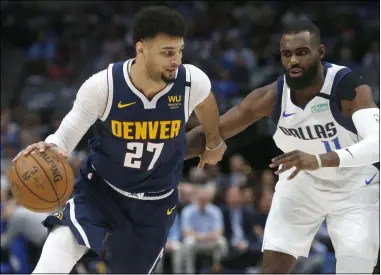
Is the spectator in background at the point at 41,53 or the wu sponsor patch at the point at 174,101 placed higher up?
the spectator in background at the point at 41,53

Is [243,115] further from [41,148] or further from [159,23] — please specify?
[41,148]

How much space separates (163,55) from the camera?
180 inches

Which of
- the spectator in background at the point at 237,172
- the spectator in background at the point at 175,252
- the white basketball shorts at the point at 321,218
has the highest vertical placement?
the white basketball shorts at the point at 321,218

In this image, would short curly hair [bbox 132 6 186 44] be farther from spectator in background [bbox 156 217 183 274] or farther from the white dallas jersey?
spectator in background [bbox 156 217 183 274]

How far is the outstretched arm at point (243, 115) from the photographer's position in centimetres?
529

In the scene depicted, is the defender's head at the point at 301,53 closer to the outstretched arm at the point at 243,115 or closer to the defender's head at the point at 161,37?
the outstretched arm at the point at 243,115

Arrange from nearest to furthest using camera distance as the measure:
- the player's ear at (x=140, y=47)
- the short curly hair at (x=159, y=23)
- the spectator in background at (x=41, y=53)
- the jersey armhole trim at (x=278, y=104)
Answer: the short curly hair at (x=159, y=23), the player's ear at (x=140, y=47), the jersey armhole trim at (x=278, y=104), the spectator in background at (x=41, y=53)

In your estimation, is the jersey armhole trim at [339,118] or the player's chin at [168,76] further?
the jersey armhole trim at [339,118]

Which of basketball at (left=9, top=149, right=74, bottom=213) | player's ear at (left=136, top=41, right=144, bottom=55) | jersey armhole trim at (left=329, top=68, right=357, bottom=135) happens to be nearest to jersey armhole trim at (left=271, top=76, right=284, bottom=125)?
jersey armhole trim at (left=329, top=68, right=357, bottom=135)

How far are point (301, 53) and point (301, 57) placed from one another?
3 cm

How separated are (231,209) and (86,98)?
16.3ft

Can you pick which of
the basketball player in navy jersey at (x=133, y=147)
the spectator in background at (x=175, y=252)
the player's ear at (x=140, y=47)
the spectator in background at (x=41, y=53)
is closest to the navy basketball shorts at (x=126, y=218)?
the basketball player in navy jersey at (x=133, y=147)

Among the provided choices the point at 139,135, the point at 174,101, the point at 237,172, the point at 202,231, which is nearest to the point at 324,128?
the point at 174,101

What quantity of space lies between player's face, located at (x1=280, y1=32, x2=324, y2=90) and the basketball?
165 centimetres
